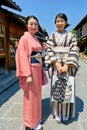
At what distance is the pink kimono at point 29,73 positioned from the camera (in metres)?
3.89

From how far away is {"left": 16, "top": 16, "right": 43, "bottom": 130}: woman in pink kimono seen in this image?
389 centimetres

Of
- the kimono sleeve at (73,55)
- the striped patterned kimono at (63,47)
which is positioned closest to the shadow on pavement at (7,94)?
the striped patterned kimono at (63,47)

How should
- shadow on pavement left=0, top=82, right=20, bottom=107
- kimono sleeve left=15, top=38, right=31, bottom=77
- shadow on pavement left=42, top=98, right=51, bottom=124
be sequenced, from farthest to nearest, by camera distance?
shadow on pavement left=0, top=82, right=20, bottom=107 < shadow on pavement left=42, top=98, right=51, bottom=124 < kimono sleeve left=15, top=38, right=31, bottom=77

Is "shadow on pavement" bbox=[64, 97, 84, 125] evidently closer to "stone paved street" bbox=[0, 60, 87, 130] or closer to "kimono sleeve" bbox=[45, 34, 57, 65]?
"stone paved street" bbox=[0, 60, 87, 130]

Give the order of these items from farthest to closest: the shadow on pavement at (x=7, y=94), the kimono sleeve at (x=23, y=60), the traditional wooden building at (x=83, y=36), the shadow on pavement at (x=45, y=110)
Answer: the traditional wooden building at (x=83, y=36), the shadow on pavement at (x=7, y=94), the shadow on pavement at (x=45, y=110), the kimono sleeve at (x=23, y=60)

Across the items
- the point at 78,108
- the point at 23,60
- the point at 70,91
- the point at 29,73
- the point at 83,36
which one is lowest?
the point at 78,108

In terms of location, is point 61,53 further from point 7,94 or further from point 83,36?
point 83,36

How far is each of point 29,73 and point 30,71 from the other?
0.18 ft

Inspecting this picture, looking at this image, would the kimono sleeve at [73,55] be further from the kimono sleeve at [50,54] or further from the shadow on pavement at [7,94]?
the shadow on pavement at [7,94]

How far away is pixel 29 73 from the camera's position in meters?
3.88

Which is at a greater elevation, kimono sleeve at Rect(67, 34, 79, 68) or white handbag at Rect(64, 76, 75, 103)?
kimono sleeve at Rect(67, 34, 79, 68)

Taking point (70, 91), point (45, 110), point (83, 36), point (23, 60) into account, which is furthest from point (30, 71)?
point (83, 36)

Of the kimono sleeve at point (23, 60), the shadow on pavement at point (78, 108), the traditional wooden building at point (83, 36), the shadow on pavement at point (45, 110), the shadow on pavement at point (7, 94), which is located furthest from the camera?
the traditional wooden building at point (83, 36)

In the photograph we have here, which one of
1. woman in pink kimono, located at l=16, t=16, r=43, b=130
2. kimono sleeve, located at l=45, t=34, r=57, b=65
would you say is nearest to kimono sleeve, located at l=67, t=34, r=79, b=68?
kimono sleeve, located at l=45, t=34, r=57, b=65
